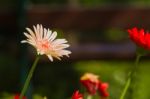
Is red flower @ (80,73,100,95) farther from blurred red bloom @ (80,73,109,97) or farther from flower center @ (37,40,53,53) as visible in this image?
flower center @ (37,40,53,53)

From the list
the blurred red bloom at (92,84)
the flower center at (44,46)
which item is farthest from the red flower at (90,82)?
the flower center at (44,46)

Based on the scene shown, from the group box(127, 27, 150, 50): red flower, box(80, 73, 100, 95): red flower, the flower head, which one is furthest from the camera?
box(80, 73, 100, 95): red flower

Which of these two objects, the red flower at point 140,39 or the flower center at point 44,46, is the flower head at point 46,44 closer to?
the flower center at point 44,46

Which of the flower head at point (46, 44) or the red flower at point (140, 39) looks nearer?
the flower head at point (46, 44)

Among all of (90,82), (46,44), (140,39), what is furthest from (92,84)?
(46,44)

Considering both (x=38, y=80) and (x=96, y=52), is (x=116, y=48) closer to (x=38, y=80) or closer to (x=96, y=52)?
(x=96, y=52)

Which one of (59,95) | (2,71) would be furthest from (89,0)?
(59,95)

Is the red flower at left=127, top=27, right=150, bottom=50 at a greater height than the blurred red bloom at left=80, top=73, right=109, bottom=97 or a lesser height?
greater

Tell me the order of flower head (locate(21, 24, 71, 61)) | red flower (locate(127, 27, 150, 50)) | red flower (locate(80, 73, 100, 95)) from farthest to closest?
1. red flower (locate(80, 73, 100, 95))
2. red flower (locate(127, 27, 150, 50))
3. flower head (locate(21, 24, 71, 61))

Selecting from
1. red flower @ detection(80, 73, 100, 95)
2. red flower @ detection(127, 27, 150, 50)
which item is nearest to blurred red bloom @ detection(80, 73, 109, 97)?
red flower @ detection(80, 73, 100, 95)
